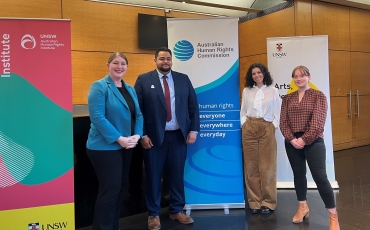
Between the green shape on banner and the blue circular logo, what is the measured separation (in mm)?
1353

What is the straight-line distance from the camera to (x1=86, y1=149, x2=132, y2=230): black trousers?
90.8 inches

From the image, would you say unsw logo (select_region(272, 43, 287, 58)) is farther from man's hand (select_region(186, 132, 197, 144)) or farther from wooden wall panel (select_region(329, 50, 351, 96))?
wooden wall panel (select_region(329, 50, 351, 96))

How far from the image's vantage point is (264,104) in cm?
313

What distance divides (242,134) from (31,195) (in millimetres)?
2065

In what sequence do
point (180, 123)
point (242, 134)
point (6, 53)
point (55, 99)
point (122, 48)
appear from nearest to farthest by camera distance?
point (6, 53) < point (55, 99) < point (180, 123) < point (242, 134) < point (122, 48)

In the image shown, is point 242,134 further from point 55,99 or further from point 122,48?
point 122,48

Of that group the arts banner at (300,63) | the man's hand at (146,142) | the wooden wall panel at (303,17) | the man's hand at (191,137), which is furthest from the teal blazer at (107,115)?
the wooden wall panel at (303,17)

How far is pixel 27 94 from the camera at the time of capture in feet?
7.57

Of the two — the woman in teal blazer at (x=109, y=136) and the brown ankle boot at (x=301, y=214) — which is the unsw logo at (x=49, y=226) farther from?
the brown ankle boot at (x=301, y=214)

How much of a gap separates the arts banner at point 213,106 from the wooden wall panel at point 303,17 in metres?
2.94

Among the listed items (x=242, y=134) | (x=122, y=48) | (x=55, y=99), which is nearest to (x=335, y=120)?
(x=242, y=134)

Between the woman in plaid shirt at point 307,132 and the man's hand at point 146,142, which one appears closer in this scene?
the woman in plaid shirt at point 307,132

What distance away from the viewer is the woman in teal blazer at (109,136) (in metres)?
2.24

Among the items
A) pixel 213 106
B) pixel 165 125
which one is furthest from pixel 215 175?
pixel 165 125
